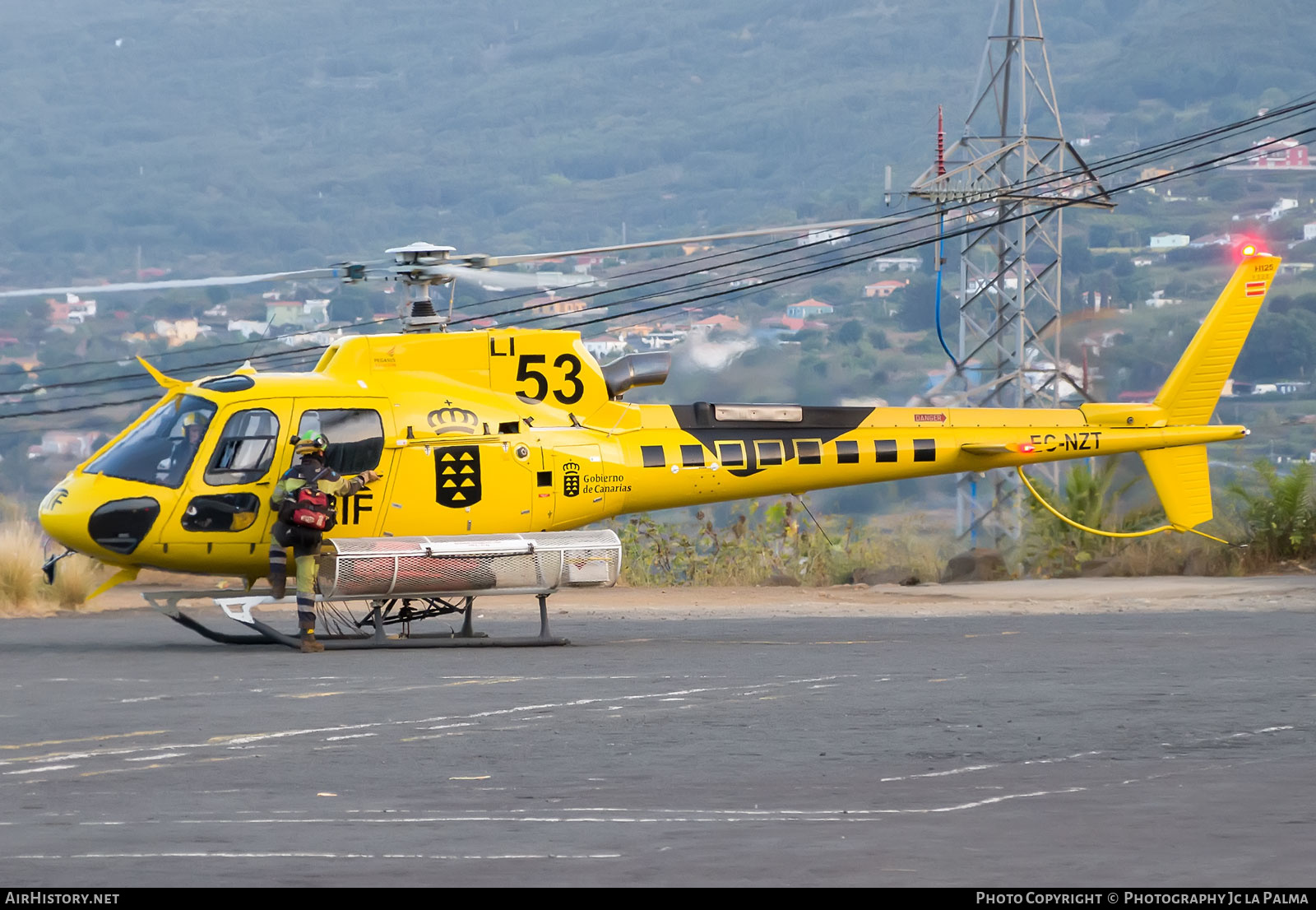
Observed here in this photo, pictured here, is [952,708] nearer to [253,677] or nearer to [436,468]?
[253,677]

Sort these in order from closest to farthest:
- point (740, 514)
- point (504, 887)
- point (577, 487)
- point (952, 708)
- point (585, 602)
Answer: point (504, 887) < point (952, 708) < point (577, 487) < point (585, 602) < point (740, 514)

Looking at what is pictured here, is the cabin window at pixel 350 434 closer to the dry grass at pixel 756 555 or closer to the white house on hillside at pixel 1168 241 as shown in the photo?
the dry grass at pixel 756 555

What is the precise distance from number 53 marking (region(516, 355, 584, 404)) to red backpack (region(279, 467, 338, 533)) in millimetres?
2406

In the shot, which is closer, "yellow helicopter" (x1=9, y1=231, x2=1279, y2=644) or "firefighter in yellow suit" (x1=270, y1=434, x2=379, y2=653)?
"firefighter in yellow suit" (x1=270, y1=434, x2=379, y2=653)

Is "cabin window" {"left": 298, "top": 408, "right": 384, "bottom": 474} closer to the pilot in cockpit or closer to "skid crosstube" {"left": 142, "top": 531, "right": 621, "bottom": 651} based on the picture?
"skid crosstube" {"left": 142, "top": 531, "right": 621, "bottom": 651}

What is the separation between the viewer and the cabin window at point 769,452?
18125mm

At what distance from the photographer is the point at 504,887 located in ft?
22.3

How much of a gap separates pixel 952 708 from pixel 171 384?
27.3ft

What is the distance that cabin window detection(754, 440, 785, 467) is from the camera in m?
18.1

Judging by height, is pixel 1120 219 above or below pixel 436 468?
above

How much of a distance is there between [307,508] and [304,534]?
9.6 inches

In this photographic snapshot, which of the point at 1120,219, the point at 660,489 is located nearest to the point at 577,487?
the point at 660,489

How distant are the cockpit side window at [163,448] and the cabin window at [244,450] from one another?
0.66 ft

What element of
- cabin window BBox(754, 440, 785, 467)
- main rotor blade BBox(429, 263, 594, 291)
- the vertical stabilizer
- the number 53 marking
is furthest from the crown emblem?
the vertical stabilizer
